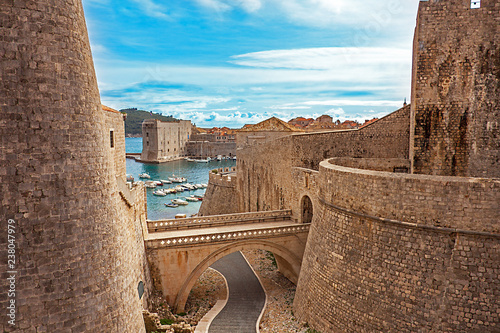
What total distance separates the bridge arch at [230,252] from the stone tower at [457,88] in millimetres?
7832

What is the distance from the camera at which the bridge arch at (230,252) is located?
15.7 metres

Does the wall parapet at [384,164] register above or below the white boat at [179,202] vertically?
above

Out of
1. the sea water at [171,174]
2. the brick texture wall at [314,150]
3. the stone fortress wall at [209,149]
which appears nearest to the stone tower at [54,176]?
the brick texture wall at [314,150]

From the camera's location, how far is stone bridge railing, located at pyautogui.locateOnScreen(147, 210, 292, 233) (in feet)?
56.4

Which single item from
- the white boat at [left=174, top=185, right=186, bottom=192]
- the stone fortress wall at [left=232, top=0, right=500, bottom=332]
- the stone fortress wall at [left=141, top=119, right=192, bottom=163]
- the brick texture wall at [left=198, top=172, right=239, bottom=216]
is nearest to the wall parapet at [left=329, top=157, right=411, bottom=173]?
the stone fortress wall at [left=232, top=0, right=500, bottom=332]

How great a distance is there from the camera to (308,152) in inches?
805

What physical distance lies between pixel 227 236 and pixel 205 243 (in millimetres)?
1114

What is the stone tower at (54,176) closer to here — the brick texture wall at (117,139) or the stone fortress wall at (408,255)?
the brick texture wall at (117,139)

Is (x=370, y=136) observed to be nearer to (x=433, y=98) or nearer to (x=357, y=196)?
(x=433, y=98)

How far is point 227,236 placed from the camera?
16281 millimetres

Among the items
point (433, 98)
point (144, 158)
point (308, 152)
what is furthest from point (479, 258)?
point (144, 158)

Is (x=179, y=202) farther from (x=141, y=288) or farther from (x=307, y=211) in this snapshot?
(x=141, y=288)

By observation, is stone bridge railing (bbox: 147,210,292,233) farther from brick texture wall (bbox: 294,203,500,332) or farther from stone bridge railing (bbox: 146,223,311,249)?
brick texture wall (bbox: 294,203,500,332)

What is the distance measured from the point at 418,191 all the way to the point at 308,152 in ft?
35.9
